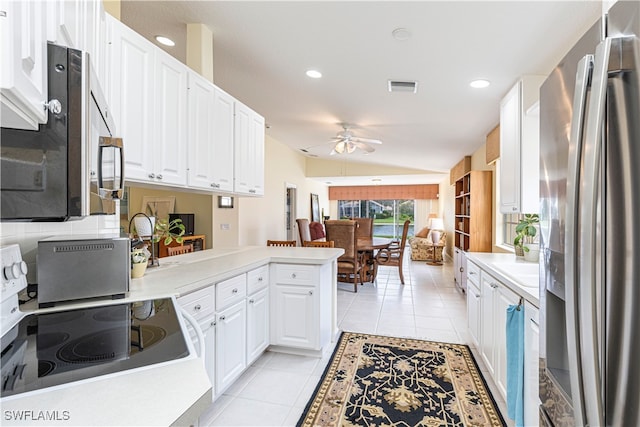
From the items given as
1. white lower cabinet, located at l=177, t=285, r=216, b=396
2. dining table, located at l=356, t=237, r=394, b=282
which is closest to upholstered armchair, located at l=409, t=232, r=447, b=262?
dining table, located at l=356, t=237, r=394, b=282

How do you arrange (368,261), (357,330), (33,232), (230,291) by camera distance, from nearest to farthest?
1. (33,232)
2. (230,291)
3. (357,330)
4. (368,261)

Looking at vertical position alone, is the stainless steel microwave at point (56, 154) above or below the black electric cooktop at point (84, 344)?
above

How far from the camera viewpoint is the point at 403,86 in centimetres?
284

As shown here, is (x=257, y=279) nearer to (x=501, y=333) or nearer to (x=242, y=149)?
(x=242, y=149)

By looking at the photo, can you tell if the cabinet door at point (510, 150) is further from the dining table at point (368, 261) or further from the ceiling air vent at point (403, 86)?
the dining table at point (368, 261)

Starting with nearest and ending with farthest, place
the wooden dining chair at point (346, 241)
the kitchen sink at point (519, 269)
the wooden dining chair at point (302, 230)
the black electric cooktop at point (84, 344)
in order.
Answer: the black electric cooktop at point (84, 344) → the kitchen sink at point (519, 269) → the wooden dining chair at point (346, 241) → the wooden dining chair at point (302, 230)

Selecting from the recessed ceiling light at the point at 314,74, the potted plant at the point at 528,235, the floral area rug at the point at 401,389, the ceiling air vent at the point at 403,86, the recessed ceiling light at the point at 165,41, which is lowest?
the floral area rug at the point at 401,389

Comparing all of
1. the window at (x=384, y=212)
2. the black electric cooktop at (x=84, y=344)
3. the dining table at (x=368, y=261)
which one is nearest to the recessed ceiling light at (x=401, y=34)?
the black electric cooktop at (x=84, y=344)

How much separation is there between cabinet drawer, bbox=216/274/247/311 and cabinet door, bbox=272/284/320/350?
18.2 inches

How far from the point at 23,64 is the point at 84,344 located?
797mm

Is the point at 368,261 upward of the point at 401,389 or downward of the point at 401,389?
upward

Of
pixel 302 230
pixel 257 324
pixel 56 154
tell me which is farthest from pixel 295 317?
pixel 302 230

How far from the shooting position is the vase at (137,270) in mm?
1783

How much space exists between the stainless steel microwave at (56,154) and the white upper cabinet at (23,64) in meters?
0.05
